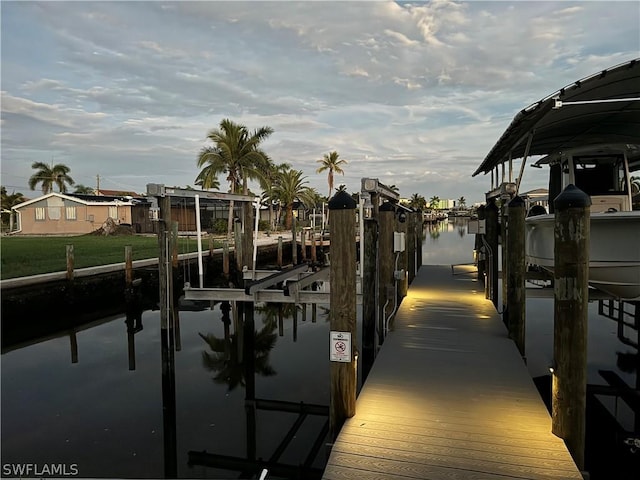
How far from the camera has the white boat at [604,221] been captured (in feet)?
22.5

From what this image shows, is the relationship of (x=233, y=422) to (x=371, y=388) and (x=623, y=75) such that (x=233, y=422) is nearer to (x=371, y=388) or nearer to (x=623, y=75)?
(x=371, y=388)

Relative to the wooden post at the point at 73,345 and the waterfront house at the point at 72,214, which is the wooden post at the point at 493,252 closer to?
the wooden post at the point at 73,345

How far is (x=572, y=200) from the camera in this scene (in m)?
3.93

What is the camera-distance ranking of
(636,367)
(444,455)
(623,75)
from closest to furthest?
(444,455) < (623,75) < (636,367)

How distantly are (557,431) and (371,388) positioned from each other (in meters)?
2.13

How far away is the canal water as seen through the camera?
6.41m

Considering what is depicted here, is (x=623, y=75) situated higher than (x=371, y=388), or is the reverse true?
(x=623, y=75)

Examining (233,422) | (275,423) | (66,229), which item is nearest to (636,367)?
(275,423)

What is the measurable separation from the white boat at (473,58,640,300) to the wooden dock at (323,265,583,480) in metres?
2.17

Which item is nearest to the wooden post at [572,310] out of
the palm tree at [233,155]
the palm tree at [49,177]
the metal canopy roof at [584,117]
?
the metal canopy roof at [584,117]

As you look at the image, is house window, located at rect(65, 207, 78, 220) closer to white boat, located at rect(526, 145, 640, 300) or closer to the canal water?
the canal water

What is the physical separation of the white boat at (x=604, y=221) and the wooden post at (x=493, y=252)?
2.56 ft

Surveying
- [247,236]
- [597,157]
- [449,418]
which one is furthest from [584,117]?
[247,236]

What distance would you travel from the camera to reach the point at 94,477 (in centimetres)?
604
